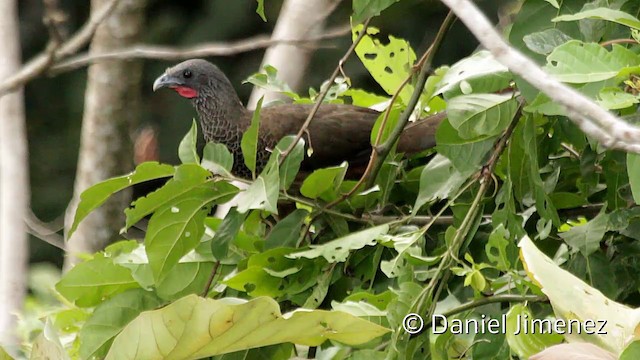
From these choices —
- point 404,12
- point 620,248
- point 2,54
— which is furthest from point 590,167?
point 404,12

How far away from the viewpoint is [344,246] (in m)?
1.34

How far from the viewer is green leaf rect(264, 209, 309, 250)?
1.46 meters

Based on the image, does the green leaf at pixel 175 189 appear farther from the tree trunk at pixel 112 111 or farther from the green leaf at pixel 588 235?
the tree trunk at pixel 112 111

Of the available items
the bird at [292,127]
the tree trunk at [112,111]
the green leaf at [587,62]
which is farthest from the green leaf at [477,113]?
the tree trunk at [112,111]

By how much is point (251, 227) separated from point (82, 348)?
317 millimetres

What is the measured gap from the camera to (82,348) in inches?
55.4

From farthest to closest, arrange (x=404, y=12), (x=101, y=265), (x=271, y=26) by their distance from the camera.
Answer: (x=271, y=26), (x=404, y=12), (x=101, y=265)

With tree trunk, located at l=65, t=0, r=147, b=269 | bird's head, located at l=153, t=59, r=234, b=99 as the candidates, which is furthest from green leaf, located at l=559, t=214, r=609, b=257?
tree trunk, located at l=65, t=0, r=147, b=269

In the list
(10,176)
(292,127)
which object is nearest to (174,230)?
(292,127)

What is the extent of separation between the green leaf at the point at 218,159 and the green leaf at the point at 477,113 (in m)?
0.30

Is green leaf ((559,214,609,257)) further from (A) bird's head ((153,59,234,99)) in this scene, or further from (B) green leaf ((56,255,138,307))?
(A) bird's head ((153,59,234,99))

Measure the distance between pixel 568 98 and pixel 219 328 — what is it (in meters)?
0.51

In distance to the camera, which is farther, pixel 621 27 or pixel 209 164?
pixel 209 164

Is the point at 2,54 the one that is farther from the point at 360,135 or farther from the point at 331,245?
the point at 331,245
